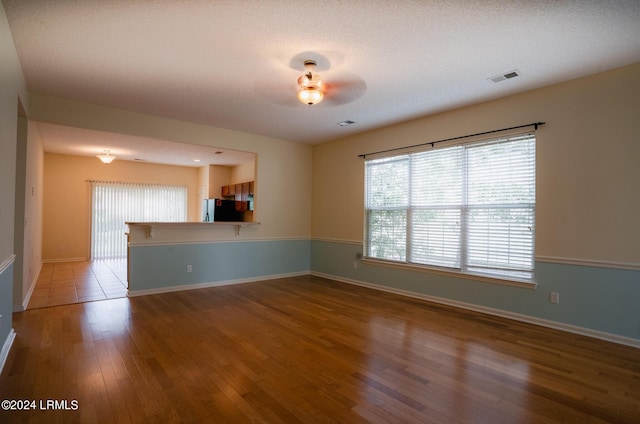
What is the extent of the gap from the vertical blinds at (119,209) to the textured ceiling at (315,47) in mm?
4756

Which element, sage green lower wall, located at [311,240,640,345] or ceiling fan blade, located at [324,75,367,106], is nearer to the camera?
sage green lower wall, located at [311,240,640,345]

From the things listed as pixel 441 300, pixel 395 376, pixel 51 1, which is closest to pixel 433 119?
pixel 441 300

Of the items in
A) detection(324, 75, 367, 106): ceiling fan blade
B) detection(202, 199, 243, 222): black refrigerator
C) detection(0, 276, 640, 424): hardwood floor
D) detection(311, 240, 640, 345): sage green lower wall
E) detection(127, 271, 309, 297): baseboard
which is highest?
detection(324, 75, 367, 106): ceiling fan blade

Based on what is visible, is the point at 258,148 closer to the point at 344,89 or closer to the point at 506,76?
the point at 344,89

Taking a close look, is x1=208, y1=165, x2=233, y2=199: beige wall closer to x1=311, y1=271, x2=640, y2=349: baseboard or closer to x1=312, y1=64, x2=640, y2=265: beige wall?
x1=311, y1=271, x2=640, y2=349: baseboard

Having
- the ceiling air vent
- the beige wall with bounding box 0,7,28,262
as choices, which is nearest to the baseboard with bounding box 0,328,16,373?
the beige wall with bounding box 0,7,28,262

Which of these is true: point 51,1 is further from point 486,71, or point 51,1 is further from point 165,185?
point 165,185

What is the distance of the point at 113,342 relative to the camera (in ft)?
9.71

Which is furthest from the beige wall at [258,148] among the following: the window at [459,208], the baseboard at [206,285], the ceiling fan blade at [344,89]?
the ceiling fan blade at [344,89]

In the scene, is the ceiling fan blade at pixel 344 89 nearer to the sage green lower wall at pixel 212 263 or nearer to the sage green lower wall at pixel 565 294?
the sage green lower wall at pixel 565 294

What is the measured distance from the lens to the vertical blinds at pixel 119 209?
8.01m

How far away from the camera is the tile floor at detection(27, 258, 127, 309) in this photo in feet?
14.5

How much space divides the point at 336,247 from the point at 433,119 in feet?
9.26

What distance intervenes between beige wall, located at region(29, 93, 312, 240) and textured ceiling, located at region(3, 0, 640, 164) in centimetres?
24
